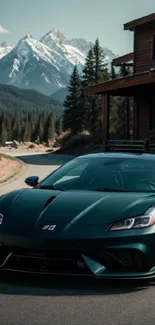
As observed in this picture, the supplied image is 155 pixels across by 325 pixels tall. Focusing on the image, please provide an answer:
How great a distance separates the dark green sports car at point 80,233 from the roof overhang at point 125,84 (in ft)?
56.1

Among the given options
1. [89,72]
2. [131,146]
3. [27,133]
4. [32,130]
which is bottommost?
[27,133]

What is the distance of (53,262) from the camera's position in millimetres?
5109

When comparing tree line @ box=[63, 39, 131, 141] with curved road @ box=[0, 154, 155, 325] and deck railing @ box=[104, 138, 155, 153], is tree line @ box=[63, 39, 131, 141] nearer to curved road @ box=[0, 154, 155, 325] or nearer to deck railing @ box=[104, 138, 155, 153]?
deck railing @ box=[104, 138, 155, 153]

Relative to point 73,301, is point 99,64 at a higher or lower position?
higher

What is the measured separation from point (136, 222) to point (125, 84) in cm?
1936

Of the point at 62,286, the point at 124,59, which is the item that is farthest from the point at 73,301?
the point at 124,59

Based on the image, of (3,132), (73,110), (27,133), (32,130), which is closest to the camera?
(73,110)

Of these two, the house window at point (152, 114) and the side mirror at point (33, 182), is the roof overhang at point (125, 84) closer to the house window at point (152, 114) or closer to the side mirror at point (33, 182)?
the house window at point (152, 114)

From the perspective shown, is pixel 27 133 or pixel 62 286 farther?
pixel 27 133

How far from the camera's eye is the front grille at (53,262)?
5.07m

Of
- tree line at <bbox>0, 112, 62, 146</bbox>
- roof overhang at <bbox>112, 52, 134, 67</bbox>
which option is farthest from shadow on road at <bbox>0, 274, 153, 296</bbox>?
tree line at <bbox>0, 112, 62, 146</bbox>

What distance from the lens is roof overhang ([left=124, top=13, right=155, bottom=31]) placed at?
2712 centimetres

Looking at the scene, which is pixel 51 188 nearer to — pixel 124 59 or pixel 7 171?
pixel 7 171

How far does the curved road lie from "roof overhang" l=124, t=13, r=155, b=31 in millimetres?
23281
